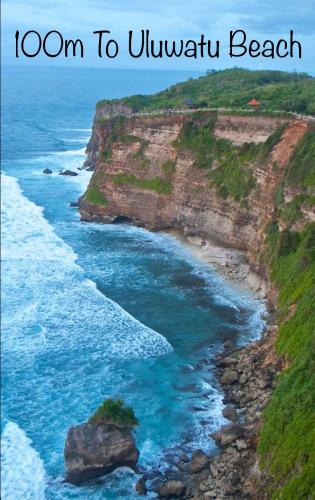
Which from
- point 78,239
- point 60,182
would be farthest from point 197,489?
point 60,182

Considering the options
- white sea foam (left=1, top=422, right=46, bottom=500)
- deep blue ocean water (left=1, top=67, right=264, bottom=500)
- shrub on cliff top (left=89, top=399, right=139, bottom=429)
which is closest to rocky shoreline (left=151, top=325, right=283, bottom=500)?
deep blue ocean water (left=1, top=67, right=264, bottom=500)

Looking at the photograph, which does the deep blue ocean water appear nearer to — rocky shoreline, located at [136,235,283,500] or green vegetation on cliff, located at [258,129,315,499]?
rocky shoreline, located at [136,235,283,500]

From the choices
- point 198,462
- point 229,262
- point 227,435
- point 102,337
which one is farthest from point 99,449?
point 229,262

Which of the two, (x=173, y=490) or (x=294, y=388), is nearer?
(x=173, y=490)

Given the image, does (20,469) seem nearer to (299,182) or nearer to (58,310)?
(58,310)

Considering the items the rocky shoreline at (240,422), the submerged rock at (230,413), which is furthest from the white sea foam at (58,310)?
the submerged rock at (230,413)

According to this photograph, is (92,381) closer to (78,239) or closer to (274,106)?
(78,239)
